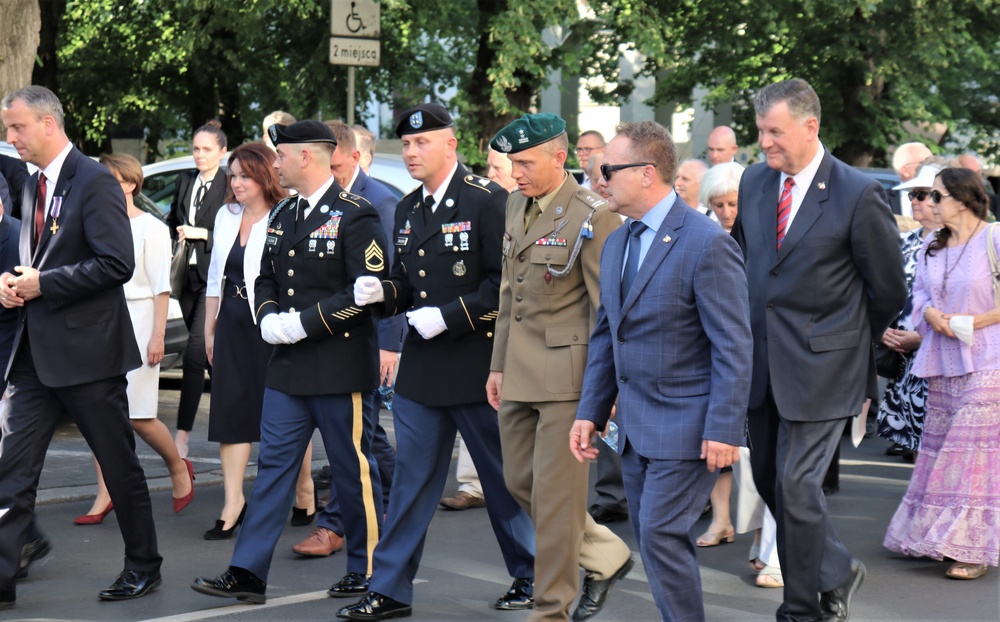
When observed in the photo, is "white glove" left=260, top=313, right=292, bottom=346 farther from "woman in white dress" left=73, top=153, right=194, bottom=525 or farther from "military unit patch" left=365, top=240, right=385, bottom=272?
"woman in white dress" left=73, top=153, right=194, bottom=525

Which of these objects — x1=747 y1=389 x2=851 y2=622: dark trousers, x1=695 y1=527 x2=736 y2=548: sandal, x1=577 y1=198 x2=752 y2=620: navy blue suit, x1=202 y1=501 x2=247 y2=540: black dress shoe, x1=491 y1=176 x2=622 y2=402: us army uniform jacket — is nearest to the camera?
x1=577 y1=198 x2=752 y2=620: navy blue suit

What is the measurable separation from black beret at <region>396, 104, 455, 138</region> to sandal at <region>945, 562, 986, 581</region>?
3123 mm

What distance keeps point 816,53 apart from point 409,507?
50.1 ft

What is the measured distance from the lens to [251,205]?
728cm

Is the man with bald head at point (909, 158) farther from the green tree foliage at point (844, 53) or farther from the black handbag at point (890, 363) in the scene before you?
the green tree foliage at point (844, 53)

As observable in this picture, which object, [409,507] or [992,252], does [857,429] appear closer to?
[992,252]

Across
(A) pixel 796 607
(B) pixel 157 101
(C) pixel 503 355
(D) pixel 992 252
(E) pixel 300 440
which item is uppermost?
(B) pixel 157 101

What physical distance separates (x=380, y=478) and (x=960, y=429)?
2.80 meters

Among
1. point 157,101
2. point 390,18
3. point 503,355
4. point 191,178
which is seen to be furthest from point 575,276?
point 157,101

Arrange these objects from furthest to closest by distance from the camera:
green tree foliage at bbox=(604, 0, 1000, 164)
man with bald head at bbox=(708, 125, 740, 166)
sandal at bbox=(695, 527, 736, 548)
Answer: green tree foliage at bbox=(604, 0, 1000, 164) < man with bald head at bbox=(708, 125, 740, 166) < sandal at bbox=(695, 527, 736, 548)

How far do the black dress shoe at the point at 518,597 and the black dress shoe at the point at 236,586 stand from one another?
3.28 ft

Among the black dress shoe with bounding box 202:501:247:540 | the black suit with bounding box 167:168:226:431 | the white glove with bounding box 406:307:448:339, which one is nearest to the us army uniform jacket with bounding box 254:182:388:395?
the white glove with bounding box 406:307:448:339

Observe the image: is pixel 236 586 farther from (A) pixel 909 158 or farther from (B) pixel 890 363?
(A) pixel 909 158

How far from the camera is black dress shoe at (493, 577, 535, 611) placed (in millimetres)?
5969
